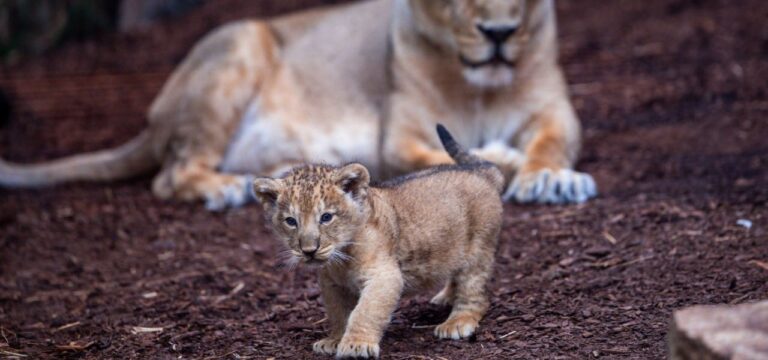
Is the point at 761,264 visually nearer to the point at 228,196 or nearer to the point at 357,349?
the point at 357,349

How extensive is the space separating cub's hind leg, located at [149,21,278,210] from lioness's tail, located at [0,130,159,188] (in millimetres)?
197

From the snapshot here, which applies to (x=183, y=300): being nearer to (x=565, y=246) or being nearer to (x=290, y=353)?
(x=290, y=353)

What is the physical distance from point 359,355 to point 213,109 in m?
3.78

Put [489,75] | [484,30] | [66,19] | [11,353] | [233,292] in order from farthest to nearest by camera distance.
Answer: [66,19]
[489,75]
[484,30]
[233,292]
[11,353]

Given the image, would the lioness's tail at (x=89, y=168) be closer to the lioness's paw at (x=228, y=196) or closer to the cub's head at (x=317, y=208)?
the lioness's paw at (x=228, y=196)

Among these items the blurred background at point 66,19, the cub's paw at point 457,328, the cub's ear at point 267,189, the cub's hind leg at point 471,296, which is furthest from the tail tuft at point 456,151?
the blurred background at point 66,19

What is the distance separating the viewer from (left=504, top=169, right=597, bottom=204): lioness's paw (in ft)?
17.4

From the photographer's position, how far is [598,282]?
13.1 ft

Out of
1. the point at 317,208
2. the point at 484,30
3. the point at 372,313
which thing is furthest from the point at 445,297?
the point at 484,30

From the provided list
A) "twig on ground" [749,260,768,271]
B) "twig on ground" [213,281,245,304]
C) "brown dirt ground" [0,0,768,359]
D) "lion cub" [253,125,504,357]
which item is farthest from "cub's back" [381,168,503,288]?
"twig on ground" [213,281,245,304]

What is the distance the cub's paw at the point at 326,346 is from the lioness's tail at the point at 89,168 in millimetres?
3851

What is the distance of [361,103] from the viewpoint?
21.0 ft

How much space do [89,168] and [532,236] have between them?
3.24 metres

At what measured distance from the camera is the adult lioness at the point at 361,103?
18.4 feet
